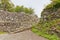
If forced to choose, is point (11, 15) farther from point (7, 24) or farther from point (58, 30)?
point (58, 30)

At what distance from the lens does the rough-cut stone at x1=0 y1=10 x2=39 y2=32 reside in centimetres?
2015

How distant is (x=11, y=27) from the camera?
66.2 ft

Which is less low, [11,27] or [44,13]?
[44,13]

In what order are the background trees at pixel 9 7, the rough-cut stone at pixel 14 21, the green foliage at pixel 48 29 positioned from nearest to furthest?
the green foliage at pixel 48 29
the rough-cut stone at pixel 14 21
the background trees at pixel 9 7

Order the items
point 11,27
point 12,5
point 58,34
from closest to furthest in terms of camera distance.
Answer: point 58,34, point 11,27, point 12,5

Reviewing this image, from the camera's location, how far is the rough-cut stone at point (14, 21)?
793 inches

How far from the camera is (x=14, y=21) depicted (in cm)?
2106

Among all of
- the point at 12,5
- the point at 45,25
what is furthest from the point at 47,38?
the point at 12,5

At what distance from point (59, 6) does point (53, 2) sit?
65 centimetres

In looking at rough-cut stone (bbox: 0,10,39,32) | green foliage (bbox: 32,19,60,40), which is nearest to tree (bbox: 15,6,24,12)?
rough-cut stone (bbox: 0,10,39,32)

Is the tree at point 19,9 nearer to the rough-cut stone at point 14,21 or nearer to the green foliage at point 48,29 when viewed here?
the rough-cut stone at point 14,21

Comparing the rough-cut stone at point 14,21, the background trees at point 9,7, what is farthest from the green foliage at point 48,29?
the background trees at point 9,7

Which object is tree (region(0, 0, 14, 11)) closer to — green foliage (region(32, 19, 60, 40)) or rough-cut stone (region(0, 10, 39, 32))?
rough-cut stone (region(0, 10, 39, 32))

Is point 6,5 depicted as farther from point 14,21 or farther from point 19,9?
point 14,21
